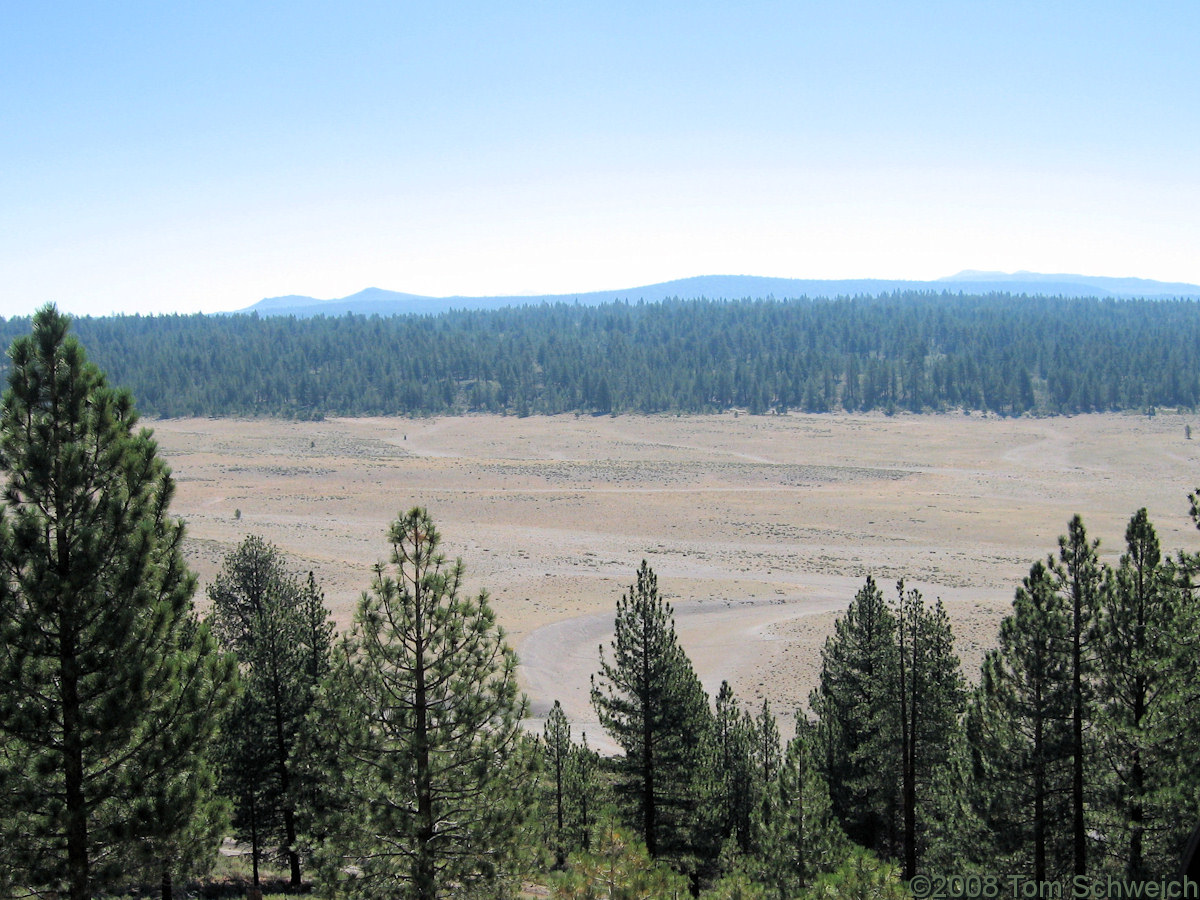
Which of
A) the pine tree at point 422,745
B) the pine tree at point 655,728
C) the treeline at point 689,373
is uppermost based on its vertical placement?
the treeline at point 689,373

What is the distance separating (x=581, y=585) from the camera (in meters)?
43.6

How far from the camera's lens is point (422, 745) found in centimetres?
953

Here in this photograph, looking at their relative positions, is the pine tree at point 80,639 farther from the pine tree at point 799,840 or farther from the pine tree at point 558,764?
the pine tree at point 558,764

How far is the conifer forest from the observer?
7.75 metres

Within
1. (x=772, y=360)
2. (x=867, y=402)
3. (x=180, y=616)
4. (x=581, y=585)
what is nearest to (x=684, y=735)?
(x=180, y=616)

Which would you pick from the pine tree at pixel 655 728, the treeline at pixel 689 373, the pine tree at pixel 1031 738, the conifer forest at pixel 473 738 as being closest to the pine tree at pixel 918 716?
the conifer forest at pixel 473 738

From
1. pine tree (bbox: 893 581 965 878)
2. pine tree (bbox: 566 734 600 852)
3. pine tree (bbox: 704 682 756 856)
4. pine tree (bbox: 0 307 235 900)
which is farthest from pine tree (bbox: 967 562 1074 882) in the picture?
pine tree (bbox: 0 307 235 900)

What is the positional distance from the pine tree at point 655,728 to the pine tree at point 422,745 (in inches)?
264

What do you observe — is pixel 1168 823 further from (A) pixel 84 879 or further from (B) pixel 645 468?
(B) pixel 645 468

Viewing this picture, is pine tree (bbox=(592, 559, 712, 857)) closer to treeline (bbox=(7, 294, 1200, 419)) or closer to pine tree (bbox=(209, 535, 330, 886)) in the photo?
pine tree (bbox=(209, 535, 330, 886))

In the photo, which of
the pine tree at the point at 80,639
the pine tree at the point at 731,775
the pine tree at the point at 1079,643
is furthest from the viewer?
the pine tree at the point at 731,775

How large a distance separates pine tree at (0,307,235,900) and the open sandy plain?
68.3 feet

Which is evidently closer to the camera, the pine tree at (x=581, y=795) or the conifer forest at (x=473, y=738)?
the conifer forest at (x=473, y=738)

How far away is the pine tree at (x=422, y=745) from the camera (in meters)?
9.38
